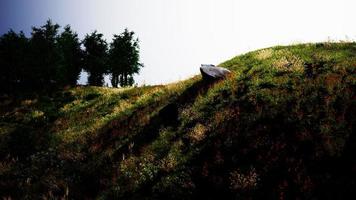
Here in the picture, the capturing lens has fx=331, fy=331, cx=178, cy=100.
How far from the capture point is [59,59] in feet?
176

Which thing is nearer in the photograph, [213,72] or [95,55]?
[213,72]

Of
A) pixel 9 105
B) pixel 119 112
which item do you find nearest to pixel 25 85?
pixel 9 105

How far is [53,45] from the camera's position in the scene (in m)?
53.6

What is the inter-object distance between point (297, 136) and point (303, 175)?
1.79 metres

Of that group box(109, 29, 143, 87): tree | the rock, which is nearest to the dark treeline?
box(109, 29, 143, 87): tree

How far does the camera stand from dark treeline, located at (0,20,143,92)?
2069 inches

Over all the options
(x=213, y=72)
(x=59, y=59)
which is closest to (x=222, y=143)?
(x=213, y=72)

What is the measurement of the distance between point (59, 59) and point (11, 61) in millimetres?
7459

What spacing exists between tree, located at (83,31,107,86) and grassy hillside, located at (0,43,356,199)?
40.0 m

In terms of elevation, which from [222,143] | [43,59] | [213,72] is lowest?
[222,143]

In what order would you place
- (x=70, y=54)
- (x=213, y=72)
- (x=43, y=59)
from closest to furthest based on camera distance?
(x=213, y=72)
(x=43, y=59)
(x=70, y=54)

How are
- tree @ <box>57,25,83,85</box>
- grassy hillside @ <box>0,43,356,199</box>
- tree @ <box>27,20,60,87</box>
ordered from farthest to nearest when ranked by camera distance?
tree @ <box>57,25,83,85</box>
tree @ <box>27,20,60,87</box>
grassy hillside @ <box>0,43,356,199</box>

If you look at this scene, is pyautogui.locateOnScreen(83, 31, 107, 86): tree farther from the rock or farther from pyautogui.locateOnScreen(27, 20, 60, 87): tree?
the rock

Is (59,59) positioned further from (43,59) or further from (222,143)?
(222,143)
